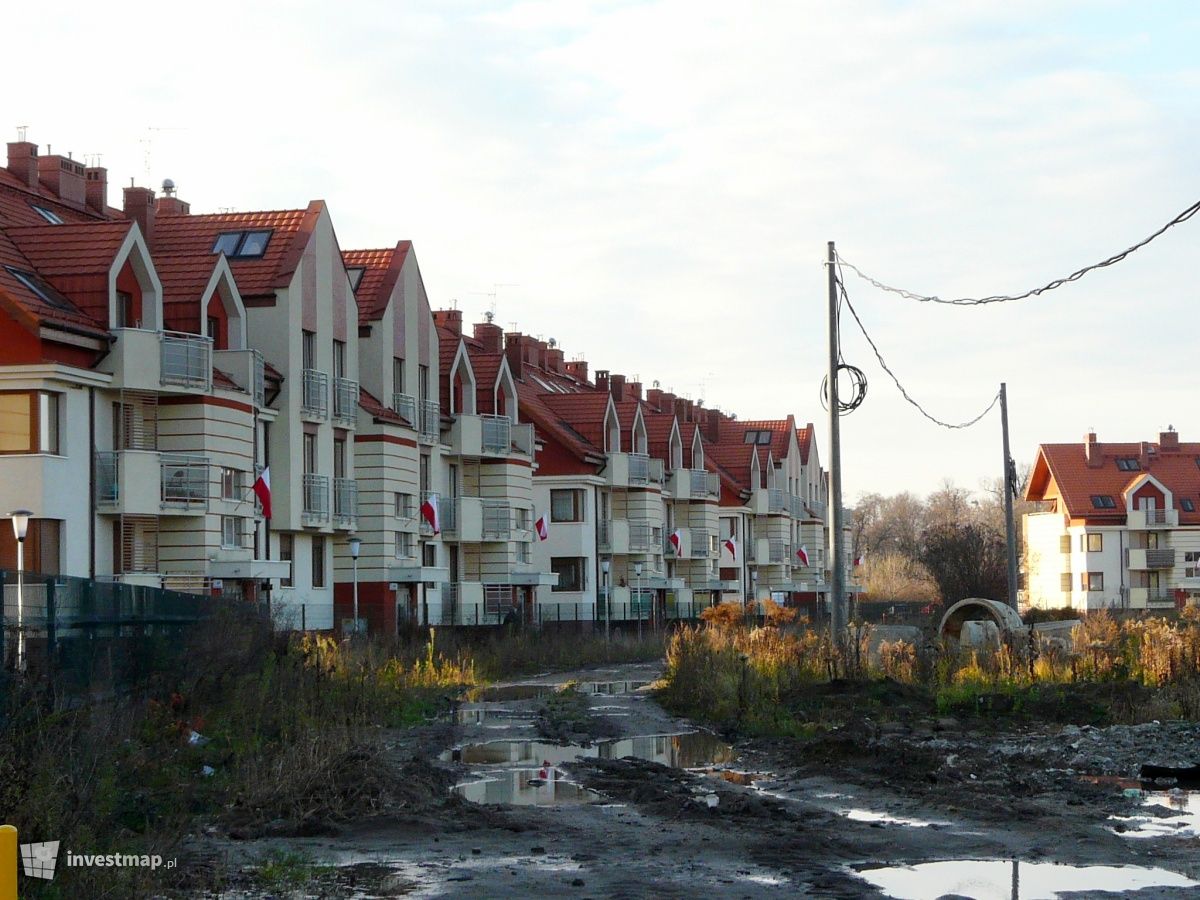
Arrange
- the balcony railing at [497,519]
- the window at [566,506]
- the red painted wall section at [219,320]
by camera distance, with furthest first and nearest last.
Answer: the window at [566,506], the balcony railing at [497,519], the red painted wall section at [219,320]

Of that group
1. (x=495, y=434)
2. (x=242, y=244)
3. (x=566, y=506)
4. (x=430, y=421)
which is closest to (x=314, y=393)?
(x=242, y=244)

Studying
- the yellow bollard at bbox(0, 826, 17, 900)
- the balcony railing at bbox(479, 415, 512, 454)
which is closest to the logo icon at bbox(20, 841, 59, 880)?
the yellow bollard at bbox(0, 826, 17, 900)

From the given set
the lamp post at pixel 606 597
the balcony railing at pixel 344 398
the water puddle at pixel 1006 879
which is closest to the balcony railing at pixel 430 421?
the balcony railing at pixel 344 398

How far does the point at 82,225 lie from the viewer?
121 ft

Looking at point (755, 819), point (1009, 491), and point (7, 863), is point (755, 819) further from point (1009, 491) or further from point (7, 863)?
point (1009, 491)

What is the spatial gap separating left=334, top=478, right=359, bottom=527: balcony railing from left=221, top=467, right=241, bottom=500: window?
19.7 feet

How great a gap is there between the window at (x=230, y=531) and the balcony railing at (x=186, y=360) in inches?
135

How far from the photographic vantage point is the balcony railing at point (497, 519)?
183ft

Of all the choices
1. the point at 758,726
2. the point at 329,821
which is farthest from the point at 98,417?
the point at 329,821

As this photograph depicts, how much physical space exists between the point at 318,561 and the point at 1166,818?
109 ft

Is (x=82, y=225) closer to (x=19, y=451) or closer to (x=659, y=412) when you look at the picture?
(x=19, y=451)

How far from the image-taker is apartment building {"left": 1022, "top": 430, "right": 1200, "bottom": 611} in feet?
324

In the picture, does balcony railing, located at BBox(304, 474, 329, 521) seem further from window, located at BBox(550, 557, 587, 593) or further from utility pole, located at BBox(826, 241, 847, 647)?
window, located at BBox(550, 557, 587, 593)

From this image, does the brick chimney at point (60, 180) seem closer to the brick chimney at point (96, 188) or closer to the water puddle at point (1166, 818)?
the brick chimney at point (96, 188)
